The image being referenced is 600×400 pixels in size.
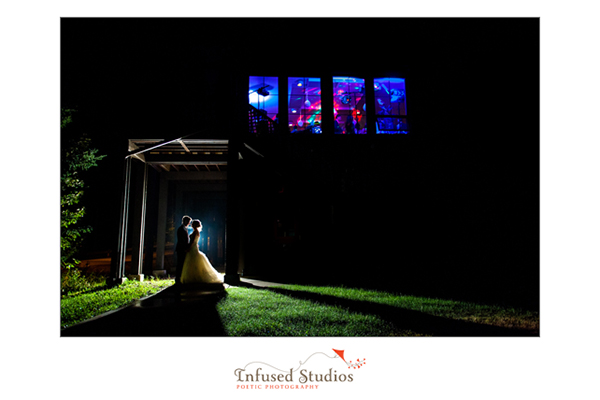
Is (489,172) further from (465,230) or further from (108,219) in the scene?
(108,219)

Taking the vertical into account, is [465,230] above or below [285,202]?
below

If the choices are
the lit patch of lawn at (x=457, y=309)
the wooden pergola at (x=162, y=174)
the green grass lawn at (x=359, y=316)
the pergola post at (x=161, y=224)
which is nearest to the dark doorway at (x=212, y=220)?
the wooden pergola at (x=162, y=174)

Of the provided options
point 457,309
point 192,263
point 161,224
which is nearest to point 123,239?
point 192,263

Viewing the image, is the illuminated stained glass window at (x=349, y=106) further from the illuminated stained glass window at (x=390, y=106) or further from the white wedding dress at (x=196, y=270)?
the white wedding dress at (x=196, y=270)

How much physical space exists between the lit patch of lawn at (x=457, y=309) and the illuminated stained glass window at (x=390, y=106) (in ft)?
18.5

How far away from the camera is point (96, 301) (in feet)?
14.9

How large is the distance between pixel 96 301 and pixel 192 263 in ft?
5.40

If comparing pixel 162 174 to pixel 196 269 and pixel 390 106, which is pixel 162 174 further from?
pixel 390 106

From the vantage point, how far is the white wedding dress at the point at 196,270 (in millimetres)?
5546

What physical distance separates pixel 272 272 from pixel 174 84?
221 inches

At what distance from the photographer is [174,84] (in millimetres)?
7188

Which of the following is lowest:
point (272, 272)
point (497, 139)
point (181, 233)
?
point (272, 272)
